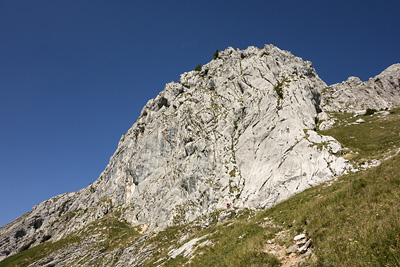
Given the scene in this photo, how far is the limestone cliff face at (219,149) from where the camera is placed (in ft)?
135

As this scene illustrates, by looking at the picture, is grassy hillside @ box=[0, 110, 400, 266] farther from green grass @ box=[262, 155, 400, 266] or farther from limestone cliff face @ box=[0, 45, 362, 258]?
limestone cliff face @ box=[0, 45, 362, 258]

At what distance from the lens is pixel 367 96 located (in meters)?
83.6

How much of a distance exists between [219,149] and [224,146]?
165cm

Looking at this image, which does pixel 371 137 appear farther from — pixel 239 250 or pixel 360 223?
pixel 239 250

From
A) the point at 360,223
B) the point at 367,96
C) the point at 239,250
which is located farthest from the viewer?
the point at 367,96

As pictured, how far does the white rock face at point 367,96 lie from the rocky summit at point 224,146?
39cm

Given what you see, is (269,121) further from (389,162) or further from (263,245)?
(263,245)

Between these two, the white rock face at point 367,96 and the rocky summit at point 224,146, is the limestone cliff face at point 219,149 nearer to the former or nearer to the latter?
the rocky summit at point 224,146

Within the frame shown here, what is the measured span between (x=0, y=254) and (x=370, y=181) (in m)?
146

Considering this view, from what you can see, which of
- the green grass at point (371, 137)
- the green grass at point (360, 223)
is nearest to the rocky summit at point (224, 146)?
the green grass at point (371, 137)

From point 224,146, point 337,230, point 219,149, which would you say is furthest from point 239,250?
point 219,149

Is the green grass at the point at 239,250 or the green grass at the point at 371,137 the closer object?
the green grass at the point at 239,250

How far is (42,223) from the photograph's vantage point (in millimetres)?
118312

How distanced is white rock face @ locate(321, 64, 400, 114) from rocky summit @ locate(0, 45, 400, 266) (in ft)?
1.28
